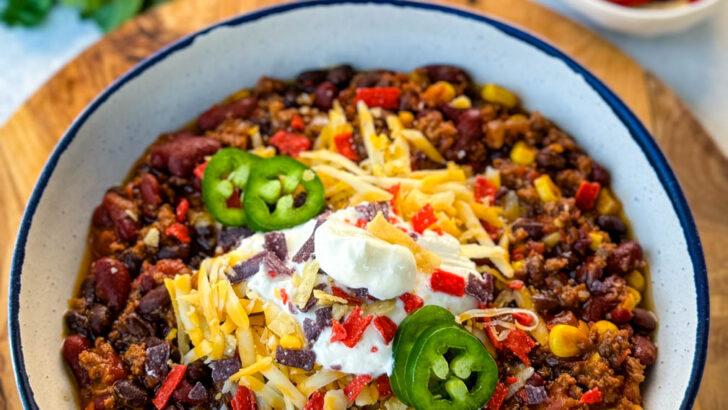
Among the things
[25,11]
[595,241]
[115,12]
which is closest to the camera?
[595,241]

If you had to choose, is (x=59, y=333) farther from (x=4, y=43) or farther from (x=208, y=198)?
(x=4, y=43)

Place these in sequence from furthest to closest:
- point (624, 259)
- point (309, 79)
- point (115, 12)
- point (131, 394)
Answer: point (115, 12) → point (309, 79) → point (624, 259) → point (131, 394)

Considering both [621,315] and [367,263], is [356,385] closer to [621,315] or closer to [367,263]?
[367,263]

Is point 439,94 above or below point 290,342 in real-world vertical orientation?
above

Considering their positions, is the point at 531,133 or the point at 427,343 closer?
the point at 427,343

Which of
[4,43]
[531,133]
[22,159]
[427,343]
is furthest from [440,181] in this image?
[4,43]

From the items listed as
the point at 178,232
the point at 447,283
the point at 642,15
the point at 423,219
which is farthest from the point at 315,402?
the point at 642,15
